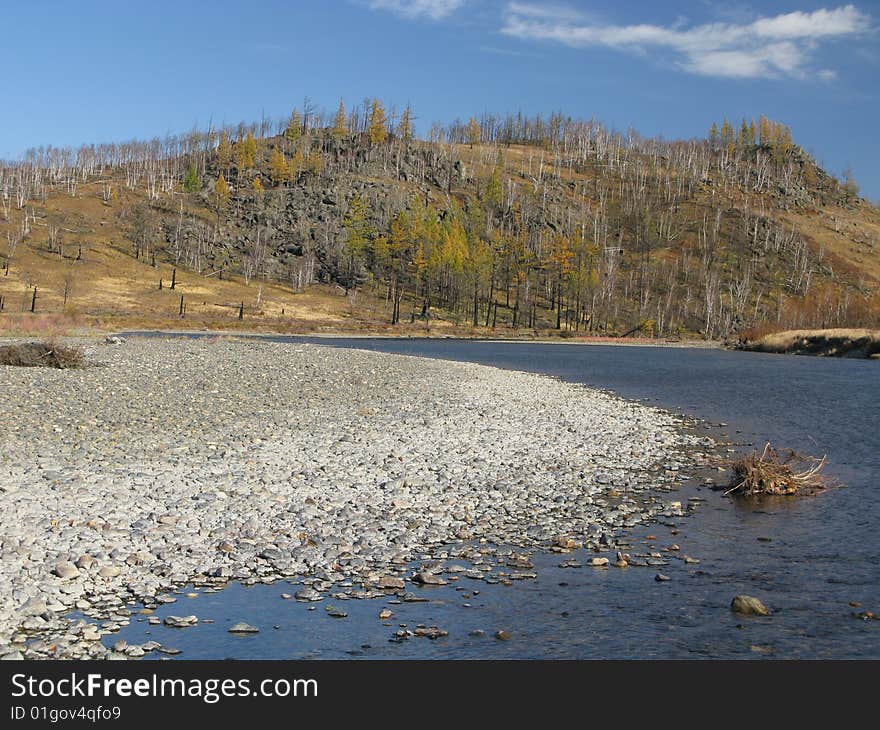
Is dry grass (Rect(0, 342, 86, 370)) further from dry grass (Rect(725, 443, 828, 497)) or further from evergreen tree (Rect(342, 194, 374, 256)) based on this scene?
evergreen tree (Rect(342, 194, 374, 256))

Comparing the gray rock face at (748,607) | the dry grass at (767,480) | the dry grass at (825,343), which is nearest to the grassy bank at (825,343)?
the dry grass at (825,343)

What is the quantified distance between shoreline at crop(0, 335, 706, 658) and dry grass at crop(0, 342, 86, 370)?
126 inches

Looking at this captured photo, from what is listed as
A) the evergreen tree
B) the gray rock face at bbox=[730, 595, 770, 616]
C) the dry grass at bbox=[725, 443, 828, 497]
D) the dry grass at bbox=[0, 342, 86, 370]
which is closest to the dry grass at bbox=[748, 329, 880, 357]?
the dry grass at bbox=[725, 443, 828, 497]

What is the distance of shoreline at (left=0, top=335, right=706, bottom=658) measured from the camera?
1142 cm

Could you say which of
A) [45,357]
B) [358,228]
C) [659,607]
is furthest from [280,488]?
[358,228]

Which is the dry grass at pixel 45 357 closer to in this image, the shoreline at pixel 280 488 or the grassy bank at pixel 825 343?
the shoreline at pixel 280 488

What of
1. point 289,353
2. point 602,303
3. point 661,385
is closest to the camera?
point 661,385

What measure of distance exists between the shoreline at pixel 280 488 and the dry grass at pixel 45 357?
126 inches

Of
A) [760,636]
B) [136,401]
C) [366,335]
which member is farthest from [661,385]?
[366,335]

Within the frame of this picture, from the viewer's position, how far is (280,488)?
16.4m

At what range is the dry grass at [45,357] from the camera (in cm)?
3569

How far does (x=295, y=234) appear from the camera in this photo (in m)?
190
